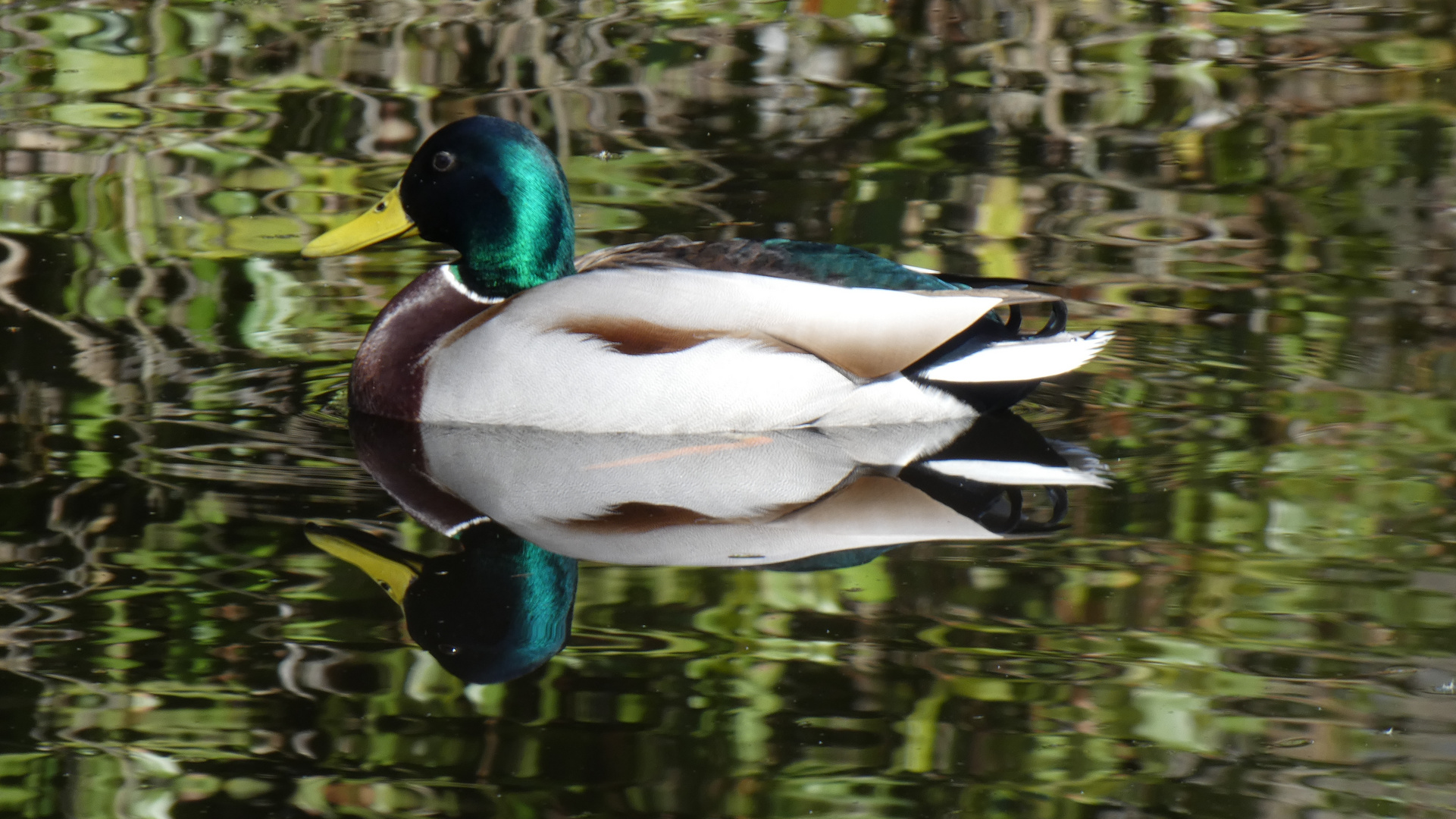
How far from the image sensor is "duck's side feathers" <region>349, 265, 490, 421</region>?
611cm

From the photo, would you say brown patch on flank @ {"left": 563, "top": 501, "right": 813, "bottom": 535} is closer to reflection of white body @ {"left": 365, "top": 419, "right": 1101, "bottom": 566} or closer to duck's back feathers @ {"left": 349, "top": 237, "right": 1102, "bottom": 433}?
reflection of white body @ {"left": 365, "top": 419, "right": 1101, "bottom": 566}

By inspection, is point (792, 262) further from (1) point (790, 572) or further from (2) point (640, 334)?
(1) point (790, 572)

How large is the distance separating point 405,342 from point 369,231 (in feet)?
1.78

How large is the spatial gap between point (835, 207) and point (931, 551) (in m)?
3.77

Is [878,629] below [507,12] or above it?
below

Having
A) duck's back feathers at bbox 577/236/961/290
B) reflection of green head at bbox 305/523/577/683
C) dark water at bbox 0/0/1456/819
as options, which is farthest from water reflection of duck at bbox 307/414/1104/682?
duck's back feathers at bbox 577/236/961/290

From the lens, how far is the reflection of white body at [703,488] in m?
5.03

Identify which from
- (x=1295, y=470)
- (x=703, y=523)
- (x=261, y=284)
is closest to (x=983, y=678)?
(x=703, y=523)

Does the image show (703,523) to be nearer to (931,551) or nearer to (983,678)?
(931,551)

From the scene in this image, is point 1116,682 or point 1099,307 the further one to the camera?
point 1099,307

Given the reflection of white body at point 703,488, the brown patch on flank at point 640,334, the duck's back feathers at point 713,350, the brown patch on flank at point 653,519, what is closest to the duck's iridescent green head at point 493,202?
the duck's back feathers at point 713,350

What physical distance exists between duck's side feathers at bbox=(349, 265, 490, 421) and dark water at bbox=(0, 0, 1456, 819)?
0.18 metres

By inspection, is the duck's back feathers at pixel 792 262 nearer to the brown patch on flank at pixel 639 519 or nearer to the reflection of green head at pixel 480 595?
the brown patch on flank at pixel 639 519

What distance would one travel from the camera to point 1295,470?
18.0ft
